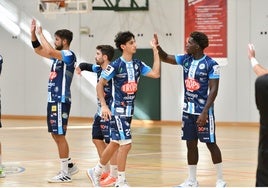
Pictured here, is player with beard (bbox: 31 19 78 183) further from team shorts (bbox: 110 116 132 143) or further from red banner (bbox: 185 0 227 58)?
red banner (bbox: 185 0 227 58)

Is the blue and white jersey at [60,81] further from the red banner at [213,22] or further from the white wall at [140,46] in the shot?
the red banner at [213,22]

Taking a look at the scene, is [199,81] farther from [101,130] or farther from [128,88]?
[101,130]

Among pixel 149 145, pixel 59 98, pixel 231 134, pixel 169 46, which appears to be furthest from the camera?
pixel 169 46

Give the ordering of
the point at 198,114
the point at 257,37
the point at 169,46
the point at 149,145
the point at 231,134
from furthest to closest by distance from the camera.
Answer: the point at 169,46, the point at 257,37, the point at 231,134, the point at 149,145, the point at 198,114

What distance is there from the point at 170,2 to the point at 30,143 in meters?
9.19

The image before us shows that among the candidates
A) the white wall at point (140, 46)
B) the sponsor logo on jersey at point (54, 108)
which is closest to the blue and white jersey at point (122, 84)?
the sponsor logo on jersey at point (54, 108)

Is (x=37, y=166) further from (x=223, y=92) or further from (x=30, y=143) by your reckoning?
(x=223, y=92)

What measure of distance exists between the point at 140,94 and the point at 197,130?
16105mm

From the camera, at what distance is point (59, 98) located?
11.6m

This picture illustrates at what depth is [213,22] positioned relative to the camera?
24.8 m

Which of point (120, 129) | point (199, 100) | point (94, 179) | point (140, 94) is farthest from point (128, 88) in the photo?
point (140, 94)

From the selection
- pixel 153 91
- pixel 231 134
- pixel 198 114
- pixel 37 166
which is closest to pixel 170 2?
pixel 153 91

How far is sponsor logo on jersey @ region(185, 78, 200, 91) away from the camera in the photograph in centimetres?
1023

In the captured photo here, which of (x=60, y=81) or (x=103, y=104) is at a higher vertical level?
(x=60, y=81)
